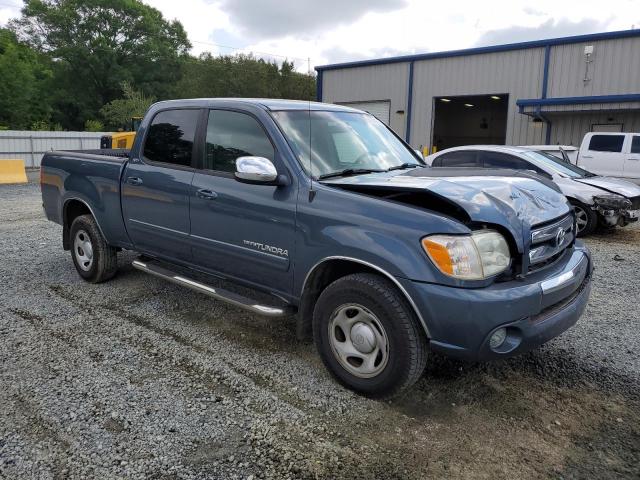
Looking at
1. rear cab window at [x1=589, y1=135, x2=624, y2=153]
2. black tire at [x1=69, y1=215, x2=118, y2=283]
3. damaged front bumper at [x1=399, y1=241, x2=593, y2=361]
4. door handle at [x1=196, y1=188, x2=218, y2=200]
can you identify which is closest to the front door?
door handle at [x1=196, y1=188, x2=218, y2=200]

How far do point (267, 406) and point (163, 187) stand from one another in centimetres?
227

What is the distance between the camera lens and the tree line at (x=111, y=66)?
5322 cm

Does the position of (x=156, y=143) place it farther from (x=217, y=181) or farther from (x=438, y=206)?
(x=438, y=206)

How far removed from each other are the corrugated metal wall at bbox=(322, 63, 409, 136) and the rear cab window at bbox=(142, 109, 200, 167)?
20790 millimetres

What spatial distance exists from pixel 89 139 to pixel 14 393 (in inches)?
1113

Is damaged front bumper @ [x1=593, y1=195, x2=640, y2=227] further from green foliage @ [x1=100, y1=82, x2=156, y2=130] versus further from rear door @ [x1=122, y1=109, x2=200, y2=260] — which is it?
green foliage @ [x1=100, y1=82, x2=156, y2=130]

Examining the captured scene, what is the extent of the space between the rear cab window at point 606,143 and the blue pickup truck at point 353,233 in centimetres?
1148

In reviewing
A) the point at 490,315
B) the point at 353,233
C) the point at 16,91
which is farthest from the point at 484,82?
the point at 16,91

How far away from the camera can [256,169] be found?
12.1 feet

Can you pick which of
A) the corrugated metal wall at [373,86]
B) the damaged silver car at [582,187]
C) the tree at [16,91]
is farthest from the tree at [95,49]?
the damaged silver car at [582,187]

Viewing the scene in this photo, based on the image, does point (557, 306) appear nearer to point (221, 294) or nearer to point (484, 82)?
point (221, 294)

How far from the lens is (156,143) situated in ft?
16.4

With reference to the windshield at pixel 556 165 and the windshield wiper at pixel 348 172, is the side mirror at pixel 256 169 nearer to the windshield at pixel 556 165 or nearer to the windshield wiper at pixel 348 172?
the windshield wiper at pixel 348 172

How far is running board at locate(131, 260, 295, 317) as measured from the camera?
386cm
